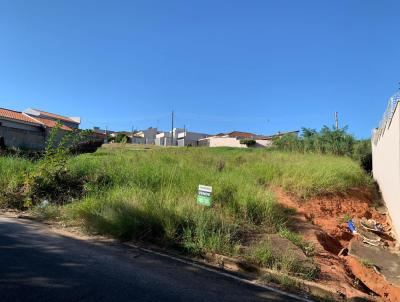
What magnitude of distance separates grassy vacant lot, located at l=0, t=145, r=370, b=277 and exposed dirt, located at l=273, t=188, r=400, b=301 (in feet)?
1.60

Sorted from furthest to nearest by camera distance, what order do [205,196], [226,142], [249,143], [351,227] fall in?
1. [226,142]
2. [249,143]
3. [351,227]
4. [205,196]

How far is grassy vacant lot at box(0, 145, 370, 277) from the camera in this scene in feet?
25.3

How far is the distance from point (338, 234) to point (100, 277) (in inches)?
320

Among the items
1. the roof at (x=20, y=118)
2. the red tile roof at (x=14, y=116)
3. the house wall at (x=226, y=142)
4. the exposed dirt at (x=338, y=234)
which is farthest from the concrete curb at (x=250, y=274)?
the house wall at (x=226, y=142)

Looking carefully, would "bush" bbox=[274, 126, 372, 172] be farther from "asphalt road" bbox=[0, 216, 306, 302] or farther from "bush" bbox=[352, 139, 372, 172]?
"asphalt road" bbox=[0, 216, 306, 302]

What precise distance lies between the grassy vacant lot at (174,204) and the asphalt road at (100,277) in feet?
3.08

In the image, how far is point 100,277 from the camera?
548 cm

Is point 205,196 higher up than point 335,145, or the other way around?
point 335,145

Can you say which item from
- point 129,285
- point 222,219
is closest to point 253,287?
point 129,285

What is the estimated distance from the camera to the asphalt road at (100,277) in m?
4.86

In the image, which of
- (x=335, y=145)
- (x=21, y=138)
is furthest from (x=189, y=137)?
(x=335, y=145)

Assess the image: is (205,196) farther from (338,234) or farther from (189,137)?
(189,137)

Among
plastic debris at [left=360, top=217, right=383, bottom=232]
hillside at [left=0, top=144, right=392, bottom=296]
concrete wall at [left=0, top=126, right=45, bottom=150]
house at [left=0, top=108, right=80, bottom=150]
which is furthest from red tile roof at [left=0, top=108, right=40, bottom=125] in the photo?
plastic debris at [left=360, top=217, right=383, bottom=232]

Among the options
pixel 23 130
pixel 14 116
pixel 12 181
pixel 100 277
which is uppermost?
pixel 14 116
